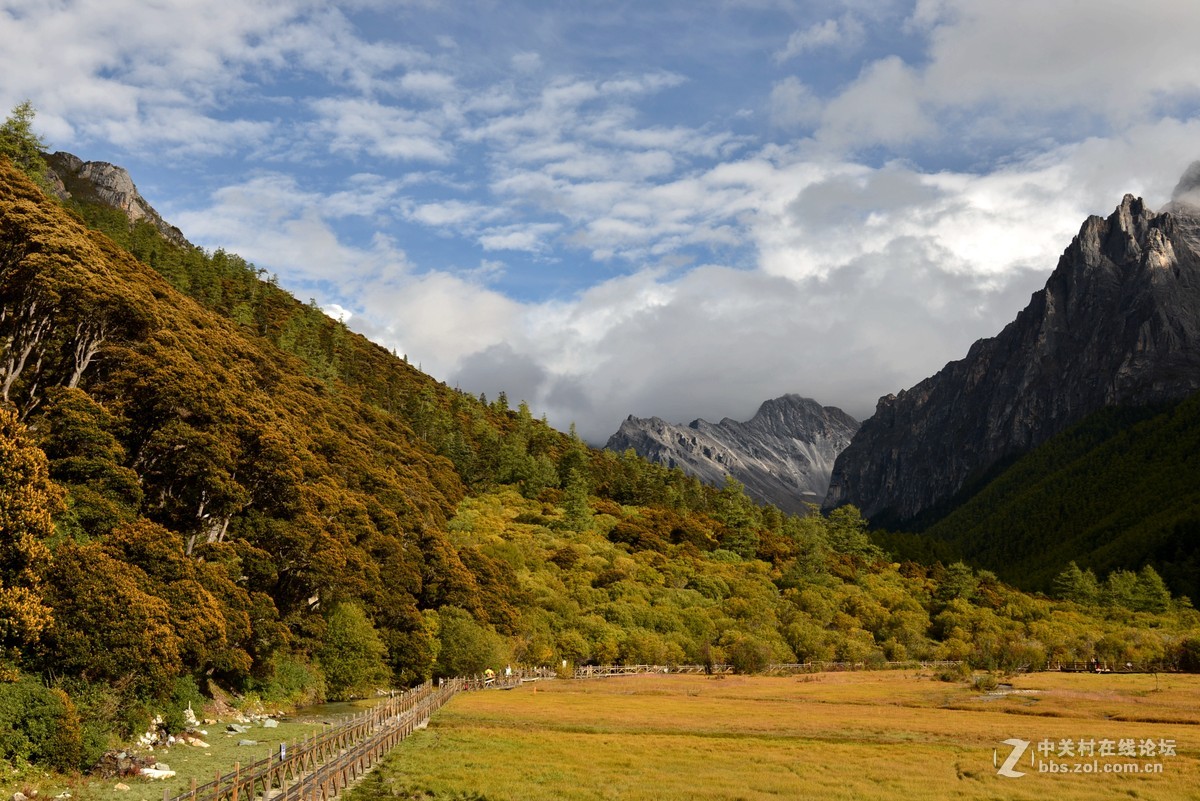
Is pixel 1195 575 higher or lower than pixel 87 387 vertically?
lower

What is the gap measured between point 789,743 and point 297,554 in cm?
3537

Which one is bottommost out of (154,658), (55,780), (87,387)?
(55,780)

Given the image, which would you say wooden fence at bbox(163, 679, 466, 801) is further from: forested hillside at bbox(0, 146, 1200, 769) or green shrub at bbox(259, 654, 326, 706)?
green shrub at bbox(259, 654, 326, 706)

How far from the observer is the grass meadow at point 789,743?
97.6ft

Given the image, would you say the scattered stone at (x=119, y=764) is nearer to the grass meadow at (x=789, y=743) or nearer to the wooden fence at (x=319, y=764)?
the wooden fence at (x=319, y=764)

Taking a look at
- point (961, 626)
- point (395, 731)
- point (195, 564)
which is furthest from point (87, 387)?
point (961, 626)

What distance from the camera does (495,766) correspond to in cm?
3388

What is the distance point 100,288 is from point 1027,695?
8138 centimetres

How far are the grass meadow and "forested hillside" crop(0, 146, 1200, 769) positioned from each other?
11.0 metres

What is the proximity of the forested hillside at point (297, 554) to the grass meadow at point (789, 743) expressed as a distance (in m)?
11.0

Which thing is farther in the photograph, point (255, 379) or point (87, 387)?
point (255, 379)

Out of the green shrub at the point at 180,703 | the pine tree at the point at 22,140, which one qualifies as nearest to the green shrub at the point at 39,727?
the green shrub at the point at 180,703

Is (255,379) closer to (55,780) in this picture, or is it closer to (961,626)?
(55,780)

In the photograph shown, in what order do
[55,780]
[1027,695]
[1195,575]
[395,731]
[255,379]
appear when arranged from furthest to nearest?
1. [1195,575]
2. [255,379]
3. [1027,695]
4. [395,731]
5. [55,780]
